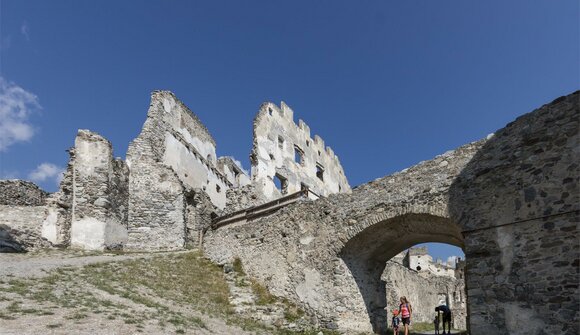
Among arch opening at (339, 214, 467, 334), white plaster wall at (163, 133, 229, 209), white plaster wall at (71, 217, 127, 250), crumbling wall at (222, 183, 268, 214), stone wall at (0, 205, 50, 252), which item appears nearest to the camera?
arch opening at (339, 214, 467, 334)

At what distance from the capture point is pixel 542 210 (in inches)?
356

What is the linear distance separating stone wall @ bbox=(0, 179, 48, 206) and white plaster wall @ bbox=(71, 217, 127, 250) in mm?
6537

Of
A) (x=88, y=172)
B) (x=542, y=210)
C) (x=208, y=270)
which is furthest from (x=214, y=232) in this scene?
(x=542, y=210)

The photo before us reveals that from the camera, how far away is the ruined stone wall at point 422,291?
20.3 meters

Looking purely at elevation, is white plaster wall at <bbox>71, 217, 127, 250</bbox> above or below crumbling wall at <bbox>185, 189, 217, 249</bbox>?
below

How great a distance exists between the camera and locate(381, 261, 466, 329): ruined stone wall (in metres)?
20.3

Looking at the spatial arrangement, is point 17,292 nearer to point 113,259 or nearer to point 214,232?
point 113,259

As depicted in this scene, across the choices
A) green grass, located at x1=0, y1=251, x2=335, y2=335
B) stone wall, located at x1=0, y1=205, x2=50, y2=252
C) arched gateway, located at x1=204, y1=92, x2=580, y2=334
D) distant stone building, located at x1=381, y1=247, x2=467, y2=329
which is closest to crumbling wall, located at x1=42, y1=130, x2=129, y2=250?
stone wall, located at x1=0, y1=205, x2=50, y2=252

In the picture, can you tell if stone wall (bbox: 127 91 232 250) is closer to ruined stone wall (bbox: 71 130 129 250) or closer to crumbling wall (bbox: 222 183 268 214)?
ruined stone wall (bbox: 71 130 129 250)

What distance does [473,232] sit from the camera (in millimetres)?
9969

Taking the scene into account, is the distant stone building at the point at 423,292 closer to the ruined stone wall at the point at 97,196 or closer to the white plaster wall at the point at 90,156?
the ruined stone wall at the point at 97,196

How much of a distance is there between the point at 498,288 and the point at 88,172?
55.8 feet

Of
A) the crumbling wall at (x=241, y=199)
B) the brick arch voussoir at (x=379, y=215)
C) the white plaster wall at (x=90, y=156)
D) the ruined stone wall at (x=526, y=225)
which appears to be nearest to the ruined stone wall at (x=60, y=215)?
the white plaster wall at (x=90, y=156)

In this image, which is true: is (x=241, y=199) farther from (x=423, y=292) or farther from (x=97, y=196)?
(x=423, y=292)
